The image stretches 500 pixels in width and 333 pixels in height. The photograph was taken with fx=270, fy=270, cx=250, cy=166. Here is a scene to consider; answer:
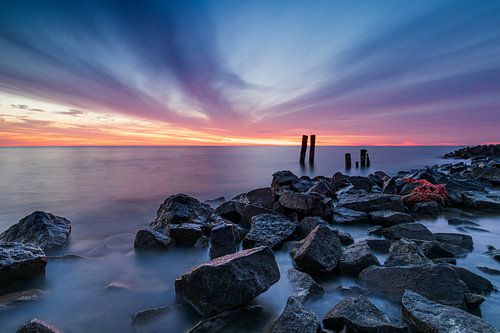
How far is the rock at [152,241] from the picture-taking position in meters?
5.29

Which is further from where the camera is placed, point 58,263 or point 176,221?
point 176,221

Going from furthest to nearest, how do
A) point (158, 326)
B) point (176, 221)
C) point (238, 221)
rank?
point (238, 221)
point (176, 221)
point (158, 326)

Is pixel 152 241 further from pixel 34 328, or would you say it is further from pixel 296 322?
pixel 296 322

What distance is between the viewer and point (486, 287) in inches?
139

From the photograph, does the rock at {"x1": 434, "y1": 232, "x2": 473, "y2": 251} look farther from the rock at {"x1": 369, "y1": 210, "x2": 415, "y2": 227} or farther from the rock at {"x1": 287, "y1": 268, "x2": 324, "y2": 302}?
the rock at {"x1": 287, "y1": 268, "x2": 324, "y2": 302}

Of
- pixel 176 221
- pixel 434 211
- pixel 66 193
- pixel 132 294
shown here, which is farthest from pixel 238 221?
pixel 66 193

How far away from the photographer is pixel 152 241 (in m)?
5.35

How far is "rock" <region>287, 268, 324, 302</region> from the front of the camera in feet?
11.6

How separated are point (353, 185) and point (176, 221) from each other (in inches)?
352

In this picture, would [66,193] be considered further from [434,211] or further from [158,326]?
[434,211]

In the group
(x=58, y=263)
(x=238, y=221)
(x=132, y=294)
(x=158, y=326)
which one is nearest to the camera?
(x=158, y=326)

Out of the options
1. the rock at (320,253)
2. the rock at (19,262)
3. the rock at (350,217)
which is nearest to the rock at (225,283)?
the rock at (320,253)

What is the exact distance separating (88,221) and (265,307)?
6.86 meters

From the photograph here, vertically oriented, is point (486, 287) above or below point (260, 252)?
below
